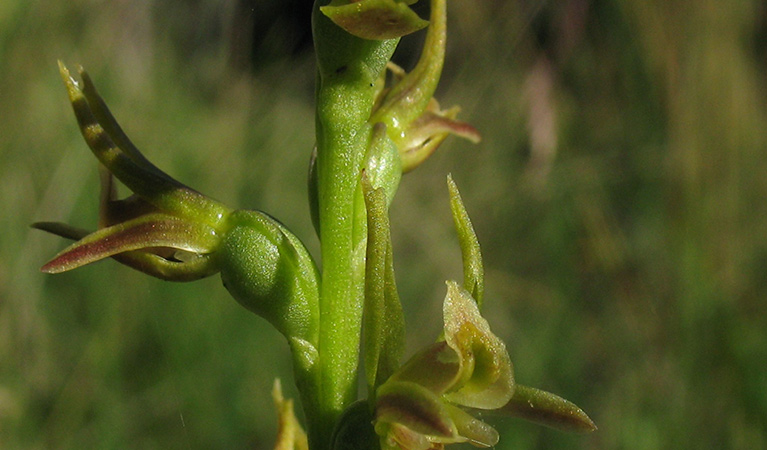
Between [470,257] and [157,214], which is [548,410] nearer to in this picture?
[470,257]

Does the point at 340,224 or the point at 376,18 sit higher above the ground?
the point at 376,18

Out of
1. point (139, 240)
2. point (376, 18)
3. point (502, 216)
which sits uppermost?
point (376, 18)

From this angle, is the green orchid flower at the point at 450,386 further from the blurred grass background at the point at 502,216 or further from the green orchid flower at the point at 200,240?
the blurred grass background at the point at 502,216

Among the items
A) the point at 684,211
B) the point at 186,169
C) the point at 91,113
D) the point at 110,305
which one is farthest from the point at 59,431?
the point at 684,211

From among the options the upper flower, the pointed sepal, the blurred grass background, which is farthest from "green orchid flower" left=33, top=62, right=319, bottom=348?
the blurred grass background

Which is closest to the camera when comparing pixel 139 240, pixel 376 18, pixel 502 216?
pixel 376 18

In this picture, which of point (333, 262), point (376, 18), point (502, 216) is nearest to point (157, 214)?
point (333, 262)

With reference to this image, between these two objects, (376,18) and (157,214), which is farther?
(157,214)

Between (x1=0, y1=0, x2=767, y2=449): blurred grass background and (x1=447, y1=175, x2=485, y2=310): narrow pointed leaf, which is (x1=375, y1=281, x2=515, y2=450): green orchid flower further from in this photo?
(x1=0, y1=0, x2=767, y2=449): blurred grass background
